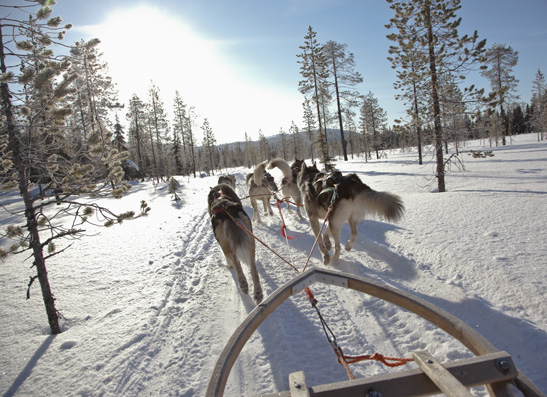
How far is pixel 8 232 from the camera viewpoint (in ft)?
10.4

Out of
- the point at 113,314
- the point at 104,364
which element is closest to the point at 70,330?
the point at 113,314

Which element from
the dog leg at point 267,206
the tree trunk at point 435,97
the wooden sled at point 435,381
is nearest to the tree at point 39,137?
the wooden sled at point 435,381

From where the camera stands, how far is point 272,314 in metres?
3.58

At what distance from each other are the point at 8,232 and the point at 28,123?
151 cm

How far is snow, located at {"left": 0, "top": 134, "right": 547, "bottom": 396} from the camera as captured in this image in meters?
2.69

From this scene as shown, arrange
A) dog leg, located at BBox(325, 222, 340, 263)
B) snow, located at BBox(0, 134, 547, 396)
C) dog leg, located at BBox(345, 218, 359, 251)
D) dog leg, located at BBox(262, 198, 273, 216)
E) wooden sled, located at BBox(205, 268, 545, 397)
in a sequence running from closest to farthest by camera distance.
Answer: wooden sled, located at BBox(205, 268, 545, 397) < snow, located at BBox(0, 134, 547, 396) < dog leg, located at BBox(325, 222, 340, 263) < dog leg, located at BBox(345, 218, 359, 251) < dog leg, located at BBox(262, 198, 273, 216)

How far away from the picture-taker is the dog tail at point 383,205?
164 inches

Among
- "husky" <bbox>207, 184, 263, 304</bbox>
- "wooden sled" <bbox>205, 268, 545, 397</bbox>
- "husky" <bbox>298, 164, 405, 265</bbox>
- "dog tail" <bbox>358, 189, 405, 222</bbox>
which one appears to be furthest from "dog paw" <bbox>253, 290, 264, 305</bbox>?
"wooden sled" <bbox>205, 268, 545, 397</bbox>

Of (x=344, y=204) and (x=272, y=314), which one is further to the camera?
(x=344, y=204)

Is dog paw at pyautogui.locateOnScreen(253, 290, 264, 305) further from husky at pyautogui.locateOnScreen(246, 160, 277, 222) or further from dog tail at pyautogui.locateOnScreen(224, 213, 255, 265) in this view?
husky at pyautogui.locateOnScreen(246, 160, 277, 222)

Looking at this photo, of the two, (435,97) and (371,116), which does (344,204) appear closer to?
(435,97)

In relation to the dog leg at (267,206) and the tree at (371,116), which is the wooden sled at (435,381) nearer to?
the dog leg at (267,206)

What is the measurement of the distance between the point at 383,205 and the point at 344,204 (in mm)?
817

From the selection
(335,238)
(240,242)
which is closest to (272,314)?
(240,242)
